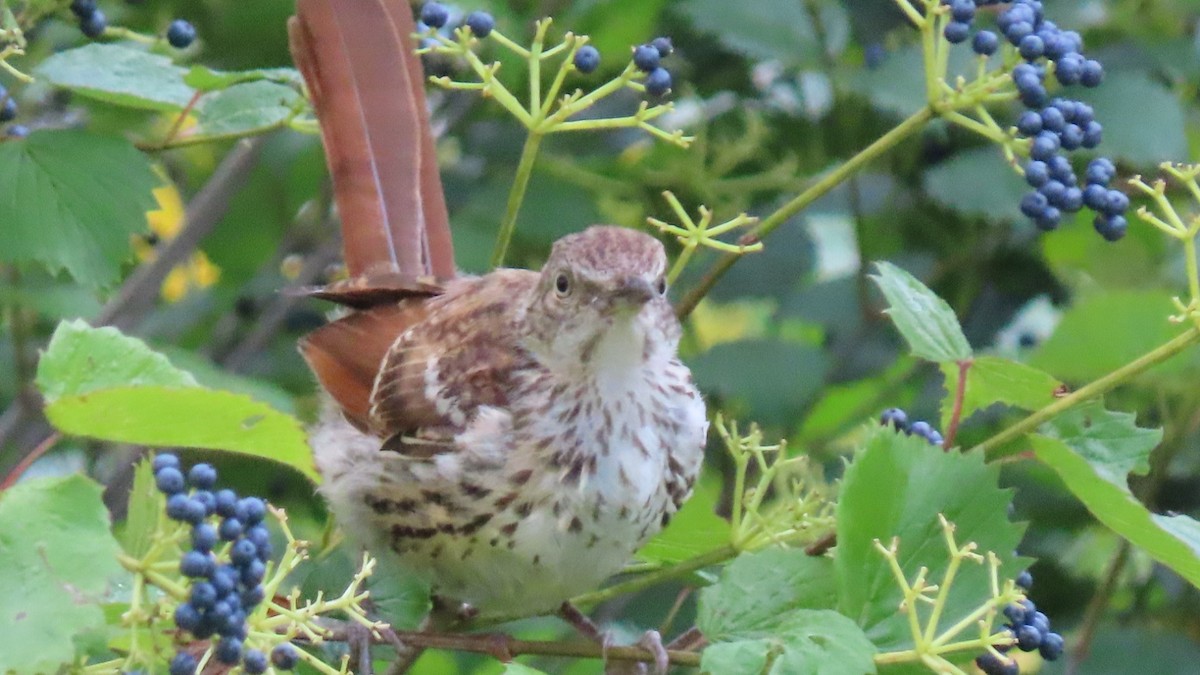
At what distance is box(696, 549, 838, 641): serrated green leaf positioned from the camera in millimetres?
2133

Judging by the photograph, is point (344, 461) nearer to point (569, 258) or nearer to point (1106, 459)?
point (569, 258)

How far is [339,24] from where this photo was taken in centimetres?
320

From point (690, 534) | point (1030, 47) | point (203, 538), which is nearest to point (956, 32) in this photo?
point (1030, 47)

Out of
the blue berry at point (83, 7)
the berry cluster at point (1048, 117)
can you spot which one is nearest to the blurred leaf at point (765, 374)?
the berry cluster at point (1048, 117)

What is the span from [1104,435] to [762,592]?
50 cm

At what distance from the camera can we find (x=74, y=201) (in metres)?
2.62

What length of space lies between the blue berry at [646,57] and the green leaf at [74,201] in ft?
2.53

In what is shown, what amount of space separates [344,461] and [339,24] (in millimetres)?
807

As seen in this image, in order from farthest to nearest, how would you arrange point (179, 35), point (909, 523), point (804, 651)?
1. point (179, 35)
2. point (909, 523)
3. point (804, 651)

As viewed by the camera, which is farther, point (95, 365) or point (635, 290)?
point (635, 290)

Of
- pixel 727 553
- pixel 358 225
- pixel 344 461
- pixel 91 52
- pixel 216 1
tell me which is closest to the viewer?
pixel 727 553

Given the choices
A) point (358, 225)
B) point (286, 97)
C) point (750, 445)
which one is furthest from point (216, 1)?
point (750, 445)

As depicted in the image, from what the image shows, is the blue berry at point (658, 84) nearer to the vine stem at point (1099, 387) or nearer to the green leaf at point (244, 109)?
the green leaf at point (244, 109)

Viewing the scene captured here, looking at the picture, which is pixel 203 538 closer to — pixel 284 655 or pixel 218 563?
pixel 218 563
